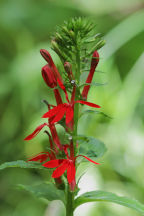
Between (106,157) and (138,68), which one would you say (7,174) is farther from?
(138,68)

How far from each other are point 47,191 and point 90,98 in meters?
1.02

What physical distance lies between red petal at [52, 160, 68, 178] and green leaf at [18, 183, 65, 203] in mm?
139

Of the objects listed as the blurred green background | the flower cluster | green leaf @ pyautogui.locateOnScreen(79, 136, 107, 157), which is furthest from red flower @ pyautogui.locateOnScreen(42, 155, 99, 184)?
the blurred green background

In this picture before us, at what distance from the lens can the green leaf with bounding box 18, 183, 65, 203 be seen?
2.41ft

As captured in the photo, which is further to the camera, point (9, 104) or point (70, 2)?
point (70, 2)

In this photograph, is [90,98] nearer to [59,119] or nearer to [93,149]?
[93,149]

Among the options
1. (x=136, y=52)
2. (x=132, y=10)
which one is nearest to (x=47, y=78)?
(x=136, y=52)

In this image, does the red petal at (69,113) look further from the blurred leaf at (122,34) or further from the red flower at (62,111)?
the blurred leaf at (122,34)

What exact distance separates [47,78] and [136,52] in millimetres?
1502

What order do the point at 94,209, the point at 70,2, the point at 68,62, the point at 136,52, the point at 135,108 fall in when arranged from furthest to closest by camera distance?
the point at 70,2 → the point at 136,52 → the point at 135,108 → the point at 94,209 → the point at 68,62

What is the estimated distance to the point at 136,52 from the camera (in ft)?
6.86

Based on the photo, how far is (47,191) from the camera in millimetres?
766

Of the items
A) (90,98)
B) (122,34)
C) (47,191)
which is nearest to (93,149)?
(47,191)

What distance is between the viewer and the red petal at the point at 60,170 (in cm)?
59
